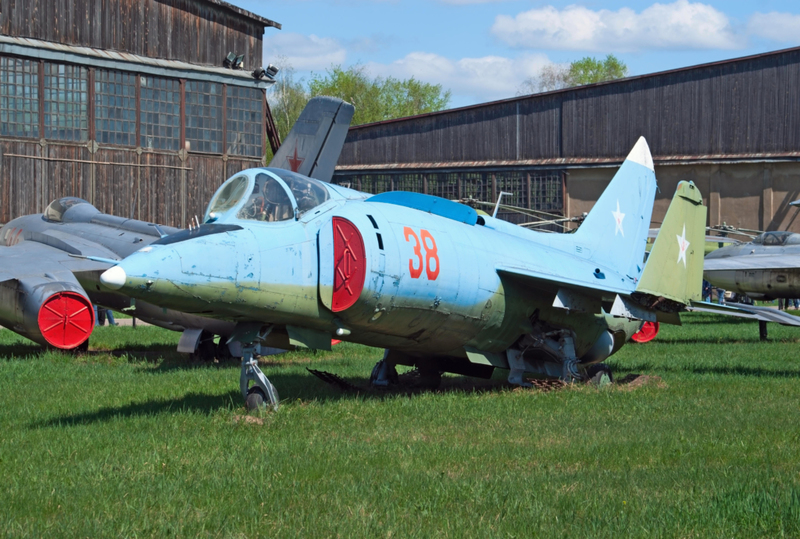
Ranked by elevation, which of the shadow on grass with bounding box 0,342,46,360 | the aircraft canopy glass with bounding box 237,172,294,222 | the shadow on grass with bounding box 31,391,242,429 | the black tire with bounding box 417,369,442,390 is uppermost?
the aircraft canopy glass with bounding box 237,172,294,222

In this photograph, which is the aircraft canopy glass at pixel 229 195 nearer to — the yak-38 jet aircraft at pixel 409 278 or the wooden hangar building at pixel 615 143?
the yak-38 jet aircraft at pixel 409 278

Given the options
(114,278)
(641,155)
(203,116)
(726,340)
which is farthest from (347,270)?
(203,116)

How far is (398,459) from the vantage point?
803 cm

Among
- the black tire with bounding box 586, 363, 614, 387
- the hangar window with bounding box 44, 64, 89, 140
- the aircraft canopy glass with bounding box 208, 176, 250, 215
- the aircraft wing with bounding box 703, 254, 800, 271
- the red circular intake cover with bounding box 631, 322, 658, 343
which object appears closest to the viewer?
the aircraft canopy glass with bounding box 208, 176, 250, 215

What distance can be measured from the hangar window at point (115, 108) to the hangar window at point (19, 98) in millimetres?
2028

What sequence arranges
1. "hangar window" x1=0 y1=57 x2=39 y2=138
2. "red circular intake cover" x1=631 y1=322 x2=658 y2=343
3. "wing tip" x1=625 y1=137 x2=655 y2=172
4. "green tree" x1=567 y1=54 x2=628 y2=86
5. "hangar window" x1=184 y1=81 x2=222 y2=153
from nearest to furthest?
"wing tip" x1=625 y1=137 x2=655 y2=172 < "red circular intake cover" x1=631 y1=322 x2=658 y2=343 < "hangar window" x1=0 y1=57 x2=39 y2=138 < "hangar window" x1=184 y1=81 x2=222 y2=153 < "green tree" x1=567 y1=54 x2=628 y2=86

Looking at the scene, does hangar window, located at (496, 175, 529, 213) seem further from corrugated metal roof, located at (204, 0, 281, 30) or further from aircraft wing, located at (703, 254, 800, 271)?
aircraft wing, located at (703, 254, 800, 271)

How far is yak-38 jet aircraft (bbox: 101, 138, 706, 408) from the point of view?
9.47m

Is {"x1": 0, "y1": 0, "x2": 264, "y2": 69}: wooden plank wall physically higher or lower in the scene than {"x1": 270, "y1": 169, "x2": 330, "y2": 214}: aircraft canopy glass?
higher

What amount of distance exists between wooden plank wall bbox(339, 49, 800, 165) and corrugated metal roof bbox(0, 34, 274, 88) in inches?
581

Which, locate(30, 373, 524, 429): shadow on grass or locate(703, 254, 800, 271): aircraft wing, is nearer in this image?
locate(30, 373, 524, 429): shadow on grass

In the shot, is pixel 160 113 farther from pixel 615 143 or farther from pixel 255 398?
pixel 255 398

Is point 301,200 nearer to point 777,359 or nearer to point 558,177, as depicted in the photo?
point 777,359

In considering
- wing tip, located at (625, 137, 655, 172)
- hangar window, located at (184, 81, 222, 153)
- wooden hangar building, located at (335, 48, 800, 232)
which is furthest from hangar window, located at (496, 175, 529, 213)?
wing tip, located at (625, 137, 655, 172)
